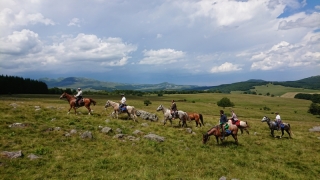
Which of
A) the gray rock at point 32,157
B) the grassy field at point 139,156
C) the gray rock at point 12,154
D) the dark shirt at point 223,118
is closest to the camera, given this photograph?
the grassy field at point 139,156

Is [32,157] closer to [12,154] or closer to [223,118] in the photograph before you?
[12,154]

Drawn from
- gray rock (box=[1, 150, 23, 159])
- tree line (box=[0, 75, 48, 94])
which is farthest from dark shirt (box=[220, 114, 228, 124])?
tree line (box=[0, 75, 48, 94])

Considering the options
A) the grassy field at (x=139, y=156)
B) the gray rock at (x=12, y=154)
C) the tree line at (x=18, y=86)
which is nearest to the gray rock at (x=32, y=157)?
the grassy field at (x=139, y=156)

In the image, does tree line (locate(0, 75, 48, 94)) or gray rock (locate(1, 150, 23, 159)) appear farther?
tree line (locate(0, 75, 48, 94))

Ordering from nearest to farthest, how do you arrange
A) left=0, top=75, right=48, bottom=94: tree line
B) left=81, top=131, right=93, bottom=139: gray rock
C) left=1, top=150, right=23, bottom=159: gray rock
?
left=1, top=150, right=23, bottom=159: gray rock, left=81, top=131, right=93, bottom=139: gray rock, left=0, top=75, right=48, bottom=94: tree line

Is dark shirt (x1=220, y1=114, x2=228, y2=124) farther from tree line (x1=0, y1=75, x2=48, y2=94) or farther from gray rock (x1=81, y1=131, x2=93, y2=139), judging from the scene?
tree line (x1=0, y1=75, x2=48, y2=94)

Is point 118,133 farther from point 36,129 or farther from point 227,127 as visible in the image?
point 227,127

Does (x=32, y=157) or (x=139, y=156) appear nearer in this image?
(x=32, y=157)

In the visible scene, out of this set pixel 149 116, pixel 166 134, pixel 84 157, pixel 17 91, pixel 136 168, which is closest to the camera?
pixel 136 168

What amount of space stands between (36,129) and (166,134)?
12.7 metres

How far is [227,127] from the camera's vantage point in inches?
845

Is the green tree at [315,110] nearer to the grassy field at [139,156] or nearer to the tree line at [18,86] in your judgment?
the grassy field at [139,156]

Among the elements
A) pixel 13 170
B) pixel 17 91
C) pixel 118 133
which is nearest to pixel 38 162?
pixel 13 170

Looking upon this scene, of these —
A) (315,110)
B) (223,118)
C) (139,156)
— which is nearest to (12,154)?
(139,156)
